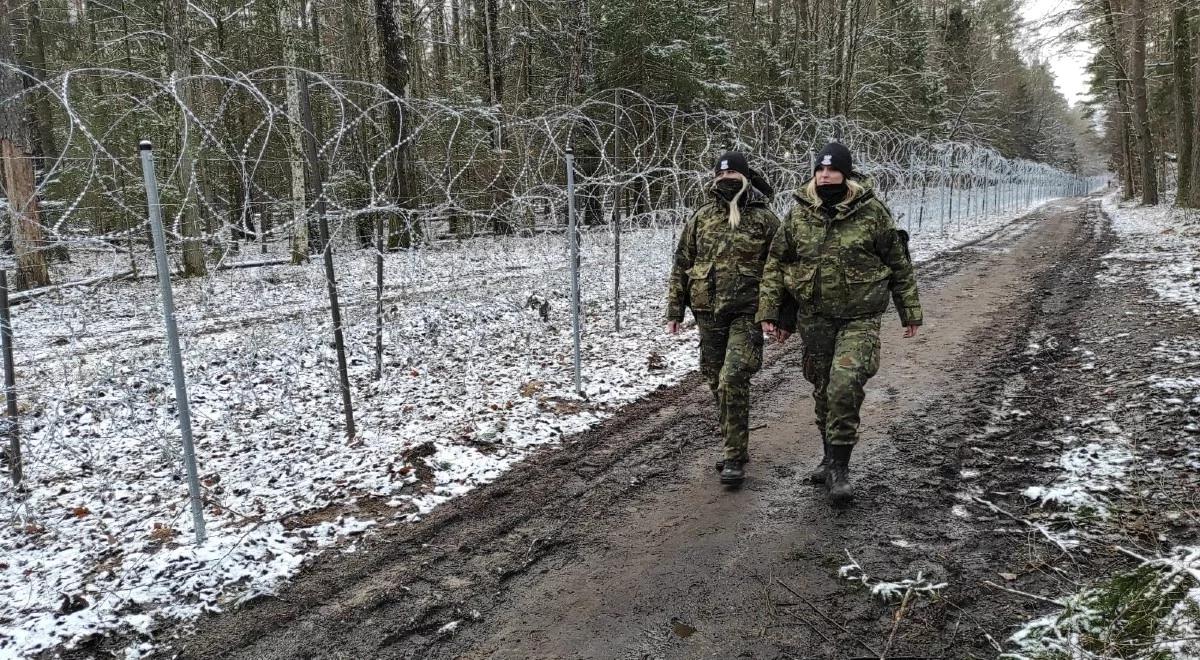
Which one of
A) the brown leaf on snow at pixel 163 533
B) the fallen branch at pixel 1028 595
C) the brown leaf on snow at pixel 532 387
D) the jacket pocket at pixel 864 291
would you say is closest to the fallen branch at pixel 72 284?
the brown leaf on snow at pixel 163 533

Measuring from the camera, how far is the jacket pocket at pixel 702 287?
3879 millimetres

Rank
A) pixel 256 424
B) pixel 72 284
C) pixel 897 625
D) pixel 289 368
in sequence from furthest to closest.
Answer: pixel 289 368 → pixel 72 284 → pixel 256 424 → pixel 897 625

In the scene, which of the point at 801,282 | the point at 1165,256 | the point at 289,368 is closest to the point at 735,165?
the point at 801,282

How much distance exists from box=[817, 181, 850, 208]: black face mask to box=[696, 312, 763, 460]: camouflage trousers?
79cm

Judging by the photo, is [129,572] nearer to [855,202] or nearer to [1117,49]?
[855,202]

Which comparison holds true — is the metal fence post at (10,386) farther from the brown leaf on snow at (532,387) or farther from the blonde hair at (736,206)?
the blonde hair at (736,206)

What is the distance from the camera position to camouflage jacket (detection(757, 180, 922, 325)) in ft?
11.2

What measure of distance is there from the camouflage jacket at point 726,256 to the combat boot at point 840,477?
3.03ft

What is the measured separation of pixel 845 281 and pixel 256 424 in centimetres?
476

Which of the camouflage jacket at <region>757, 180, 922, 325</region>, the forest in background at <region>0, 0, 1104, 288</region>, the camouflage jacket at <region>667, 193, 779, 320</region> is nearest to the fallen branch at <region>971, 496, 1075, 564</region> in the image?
the camouflage jacket at <region>757, 180, 922, 325</region>

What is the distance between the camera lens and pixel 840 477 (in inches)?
137

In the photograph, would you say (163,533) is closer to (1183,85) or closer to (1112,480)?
(1112,480)

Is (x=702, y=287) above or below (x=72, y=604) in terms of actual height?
above

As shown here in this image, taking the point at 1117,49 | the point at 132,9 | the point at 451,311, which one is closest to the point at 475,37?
the point at 132,9
